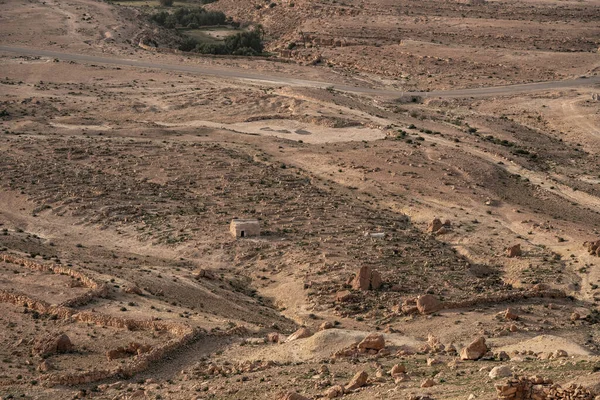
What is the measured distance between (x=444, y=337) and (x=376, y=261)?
8.33m

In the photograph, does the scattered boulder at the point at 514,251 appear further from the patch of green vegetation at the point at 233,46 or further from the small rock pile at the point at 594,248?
the patch of green vegetation at the point at 233,46

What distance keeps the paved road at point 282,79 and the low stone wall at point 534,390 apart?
54.7 metres

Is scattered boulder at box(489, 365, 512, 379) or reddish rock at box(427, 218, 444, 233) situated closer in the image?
scattered boulder at box(489, 365, 512, 379)

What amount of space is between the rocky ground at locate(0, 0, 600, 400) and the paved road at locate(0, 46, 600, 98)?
184 cm

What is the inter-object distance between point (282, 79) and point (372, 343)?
5032 cm

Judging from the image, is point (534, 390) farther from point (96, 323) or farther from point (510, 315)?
point (96, 323)

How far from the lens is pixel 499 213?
Answer: 164 ft

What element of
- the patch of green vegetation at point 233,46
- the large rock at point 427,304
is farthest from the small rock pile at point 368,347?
the patch of green vegetation at point 233,46

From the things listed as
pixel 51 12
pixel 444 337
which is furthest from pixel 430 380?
pixel 51 12

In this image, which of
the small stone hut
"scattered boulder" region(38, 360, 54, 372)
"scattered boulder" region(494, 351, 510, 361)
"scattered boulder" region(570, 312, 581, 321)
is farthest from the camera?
the small stone hut

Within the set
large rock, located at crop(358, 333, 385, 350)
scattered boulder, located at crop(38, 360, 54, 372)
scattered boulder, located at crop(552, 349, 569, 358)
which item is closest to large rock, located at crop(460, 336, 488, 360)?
scattered boulder, located at crop(552, 349, 569, 358)

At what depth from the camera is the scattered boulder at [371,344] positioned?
30297 mm

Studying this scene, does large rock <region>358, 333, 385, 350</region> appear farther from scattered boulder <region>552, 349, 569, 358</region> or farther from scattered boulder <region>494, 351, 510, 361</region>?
scattered boulder <region>552, 349, 569, 358</region>

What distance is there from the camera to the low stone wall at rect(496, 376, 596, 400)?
70.2ft
